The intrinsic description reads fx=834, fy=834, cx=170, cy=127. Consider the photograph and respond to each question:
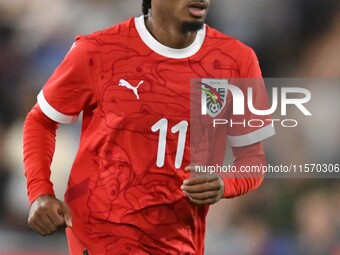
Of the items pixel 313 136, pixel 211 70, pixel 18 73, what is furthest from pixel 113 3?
pixel 211 70

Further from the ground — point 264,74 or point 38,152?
point 264,74

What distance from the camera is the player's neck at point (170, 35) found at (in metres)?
1.75

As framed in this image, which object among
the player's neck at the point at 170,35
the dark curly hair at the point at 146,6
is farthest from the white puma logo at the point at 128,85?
the dark curly hair at the point at 146,6

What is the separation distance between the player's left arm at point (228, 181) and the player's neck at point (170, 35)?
27 cm

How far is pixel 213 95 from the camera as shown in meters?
1.77

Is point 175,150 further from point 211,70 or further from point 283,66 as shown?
point 283,66

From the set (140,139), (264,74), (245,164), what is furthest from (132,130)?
(264,74)

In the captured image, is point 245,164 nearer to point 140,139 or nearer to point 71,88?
point 140,139

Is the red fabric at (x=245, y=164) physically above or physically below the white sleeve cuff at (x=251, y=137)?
below

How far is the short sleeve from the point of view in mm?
1720

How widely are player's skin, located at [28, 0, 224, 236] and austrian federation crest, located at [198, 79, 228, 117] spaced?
97 millimetres

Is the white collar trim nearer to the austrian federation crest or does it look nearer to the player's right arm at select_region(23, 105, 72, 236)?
the austrian federation crest

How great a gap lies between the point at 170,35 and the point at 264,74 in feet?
2.70

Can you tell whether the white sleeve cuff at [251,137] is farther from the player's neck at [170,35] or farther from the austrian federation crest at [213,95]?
the player's neck at [170,35]
